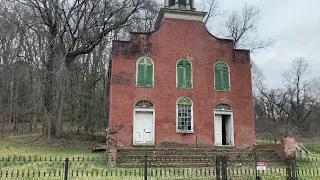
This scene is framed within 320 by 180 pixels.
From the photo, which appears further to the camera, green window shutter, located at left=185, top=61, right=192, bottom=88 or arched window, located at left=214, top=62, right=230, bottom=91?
arched window, located at left=214, top=62, right=230, bottom=91

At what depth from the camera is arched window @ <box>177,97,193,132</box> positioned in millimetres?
18781

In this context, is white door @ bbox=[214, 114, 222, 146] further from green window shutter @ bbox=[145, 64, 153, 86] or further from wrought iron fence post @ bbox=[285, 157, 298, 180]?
wrought iron fence post @ bbox=[285, 157, 298, 180]

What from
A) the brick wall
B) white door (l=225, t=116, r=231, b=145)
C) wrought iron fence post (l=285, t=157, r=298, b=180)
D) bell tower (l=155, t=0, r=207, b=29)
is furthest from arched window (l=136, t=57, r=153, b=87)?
wrought iron fence post (l=285, t=157, r=298, b=180)

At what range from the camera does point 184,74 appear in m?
19.4

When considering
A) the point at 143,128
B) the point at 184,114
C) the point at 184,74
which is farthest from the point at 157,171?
the point at 184,74

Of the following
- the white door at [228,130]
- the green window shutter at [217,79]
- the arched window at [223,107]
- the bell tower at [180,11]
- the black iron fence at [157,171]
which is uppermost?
the bell tower at [180,11]

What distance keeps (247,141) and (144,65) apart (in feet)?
24.9

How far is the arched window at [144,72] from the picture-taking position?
18703mm

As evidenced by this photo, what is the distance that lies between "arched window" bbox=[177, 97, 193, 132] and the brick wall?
0.26m

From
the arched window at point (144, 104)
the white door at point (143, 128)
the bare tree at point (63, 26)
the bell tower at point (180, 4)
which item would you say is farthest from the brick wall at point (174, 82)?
the bare tree at point (63, 26)

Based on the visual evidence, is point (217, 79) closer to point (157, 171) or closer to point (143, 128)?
point (143, 128)

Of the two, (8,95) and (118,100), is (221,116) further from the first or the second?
(8,95)

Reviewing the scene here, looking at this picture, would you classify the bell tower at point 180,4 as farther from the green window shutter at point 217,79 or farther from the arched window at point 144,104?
the arched window at point 144,104

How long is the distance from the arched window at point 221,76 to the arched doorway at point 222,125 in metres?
1.10
